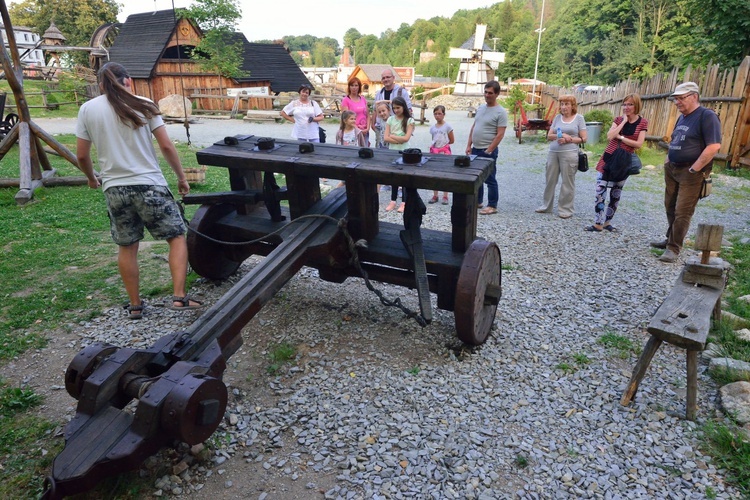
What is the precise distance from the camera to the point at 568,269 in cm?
564

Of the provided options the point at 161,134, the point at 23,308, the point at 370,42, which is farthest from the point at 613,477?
the point at 370,42

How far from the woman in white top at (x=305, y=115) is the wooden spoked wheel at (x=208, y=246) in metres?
4.08

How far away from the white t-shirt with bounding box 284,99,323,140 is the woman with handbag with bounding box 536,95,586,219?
3873 mm

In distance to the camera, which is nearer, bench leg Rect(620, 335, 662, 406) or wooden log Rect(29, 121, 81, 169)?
bench leg Rect(620, 335, 662, 406)

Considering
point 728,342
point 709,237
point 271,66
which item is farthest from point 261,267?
point 271,66

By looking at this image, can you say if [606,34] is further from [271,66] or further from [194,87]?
[194,87]

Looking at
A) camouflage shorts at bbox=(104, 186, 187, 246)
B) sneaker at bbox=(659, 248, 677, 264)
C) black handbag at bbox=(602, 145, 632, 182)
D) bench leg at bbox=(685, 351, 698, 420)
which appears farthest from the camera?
black handbag at bbox=(602, 145, 632, 182)

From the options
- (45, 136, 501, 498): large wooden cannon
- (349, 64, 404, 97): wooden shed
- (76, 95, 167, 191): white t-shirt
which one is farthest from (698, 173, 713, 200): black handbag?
(349, 64, 404, 97): wooden shed

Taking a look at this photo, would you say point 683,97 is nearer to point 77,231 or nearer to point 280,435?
point 280,435

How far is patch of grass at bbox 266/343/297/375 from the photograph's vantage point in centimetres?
357

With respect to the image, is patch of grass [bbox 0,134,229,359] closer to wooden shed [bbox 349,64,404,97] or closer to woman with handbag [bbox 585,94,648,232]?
woman with handbag [bbox 585,94,648,232]

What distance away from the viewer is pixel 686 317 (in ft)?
10.3

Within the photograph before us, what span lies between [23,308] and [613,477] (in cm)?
474

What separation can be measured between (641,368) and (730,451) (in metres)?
0.62
